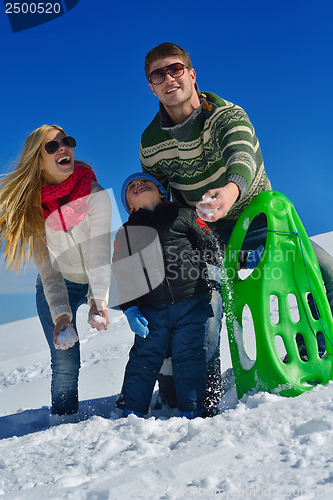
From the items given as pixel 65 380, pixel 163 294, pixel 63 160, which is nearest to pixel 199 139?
pixel 63 160

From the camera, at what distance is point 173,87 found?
2322mm

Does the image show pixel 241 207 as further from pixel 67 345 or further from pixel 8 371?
pixel 8 371

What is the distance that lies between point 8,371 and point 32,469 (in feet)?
12.8

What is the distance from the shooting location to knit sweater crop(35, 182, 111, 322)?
2277mm

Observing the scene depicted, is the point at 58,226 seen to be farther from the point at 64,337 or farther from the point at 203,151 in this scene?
the point at 203,151

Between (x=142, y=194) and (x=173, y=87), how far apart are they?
711mm

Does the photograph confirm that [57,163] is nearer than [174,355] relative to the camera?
No

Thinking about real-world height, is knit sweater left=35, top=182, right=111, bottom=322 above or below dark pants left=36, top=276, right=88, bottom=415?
above

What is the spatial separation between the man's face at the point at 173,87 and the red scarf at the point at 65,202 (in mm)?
776

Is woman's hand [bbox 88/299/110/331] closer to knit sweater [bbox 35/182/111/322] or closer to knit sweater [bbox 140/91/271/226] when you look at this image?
knit sweater [bbox 35/182/111/322]

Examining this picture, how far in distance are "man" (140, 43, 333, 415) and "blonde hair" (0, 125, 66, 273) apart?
840 mm

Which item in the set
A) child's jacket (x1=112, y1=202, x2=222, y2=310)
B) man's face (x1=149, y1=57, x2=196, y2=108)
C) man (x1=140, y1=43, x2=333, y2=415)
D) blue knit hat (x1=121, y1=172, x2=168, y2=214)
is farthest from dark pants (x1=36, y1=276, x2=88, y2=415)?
man's face (x1=149, y1=57, x2=196, y2=108)

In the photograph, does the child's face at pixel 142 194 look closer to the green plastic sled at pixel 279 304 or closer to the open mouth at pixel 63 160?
the open mouth at pixel 63 160

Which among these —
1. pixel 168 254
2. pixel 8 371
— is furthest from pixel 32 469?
pixel 8 371
